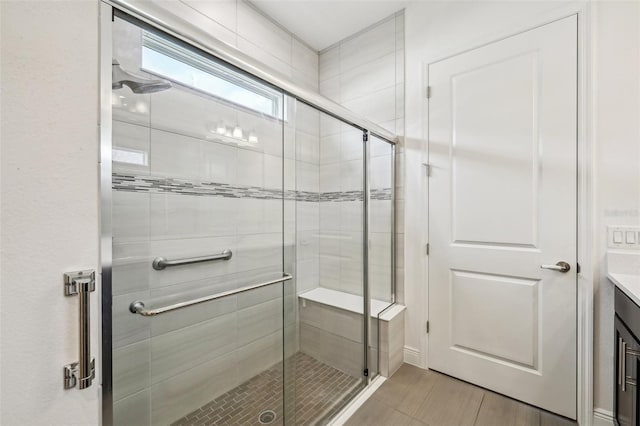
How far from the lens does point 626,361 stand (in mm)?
1195

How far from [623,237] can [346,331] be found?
5.20 feet

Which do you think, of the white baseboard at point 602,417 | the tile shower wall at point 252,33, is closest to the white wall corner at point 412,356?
the white baseboard at point 602,417

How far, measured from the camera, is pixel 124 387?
3.20 feet

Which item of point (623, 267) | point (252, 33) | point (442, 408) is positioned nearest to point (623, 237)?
point (623, 267)

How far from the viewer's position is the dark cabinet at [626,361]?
1.10 meters

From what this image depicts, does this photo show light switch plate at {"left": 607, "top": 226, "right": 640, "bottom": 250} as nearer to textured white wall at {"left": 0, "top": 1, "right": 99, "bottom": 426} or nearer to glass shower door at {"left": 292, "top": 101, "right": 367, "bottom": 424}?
glass shower door at {"left": 292, "top": 101, "right": 367, "bottom": 424}

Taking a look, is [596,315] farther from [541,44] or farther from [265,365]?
[265,365]

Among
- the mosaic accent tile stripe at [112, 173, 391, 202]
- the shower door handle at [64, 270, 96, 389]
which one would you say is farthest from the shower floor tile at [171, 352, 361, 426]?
the mosaic accent tile stripe at [112, 173, 391, 202]

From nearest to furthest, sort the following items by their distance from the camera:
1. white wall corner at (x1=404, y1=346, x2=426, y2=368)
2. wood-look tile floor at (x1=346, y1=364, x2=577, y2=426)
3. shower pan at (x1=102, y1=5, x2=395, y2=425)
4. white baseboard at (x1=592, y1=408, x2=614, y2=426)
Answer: shower pan at (x1=102, y1=5, x2=395, y2=425) < white baseboard at (x1=592, y1=408, x2=614, y2=426) < wood-look tile floor at (x1=346, y1=364, x2=577, y2=426) < white wall corner at (x1=404, y1=346, x2=426, y2=368)

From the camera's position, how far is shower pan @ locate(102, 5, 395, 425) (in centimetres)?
98

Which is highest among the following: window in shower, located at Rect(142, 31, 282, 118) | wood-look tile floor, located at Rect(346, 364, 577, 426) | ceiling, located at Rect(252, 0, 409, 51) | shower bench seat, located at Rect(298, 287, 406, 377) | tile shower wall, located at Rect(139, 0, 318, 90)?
ceiling, located at Rect(252, 0, 409, 51)

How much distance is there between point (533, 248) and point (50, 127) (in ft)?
7.18

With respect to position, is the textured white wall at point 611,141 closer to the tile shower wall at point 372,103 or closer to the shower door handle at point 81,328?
the tile shower wall at point 372,103

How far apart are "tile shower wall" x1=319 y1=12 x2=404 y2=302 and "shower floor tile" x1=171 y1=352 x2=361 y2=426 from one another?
1.72 ft
